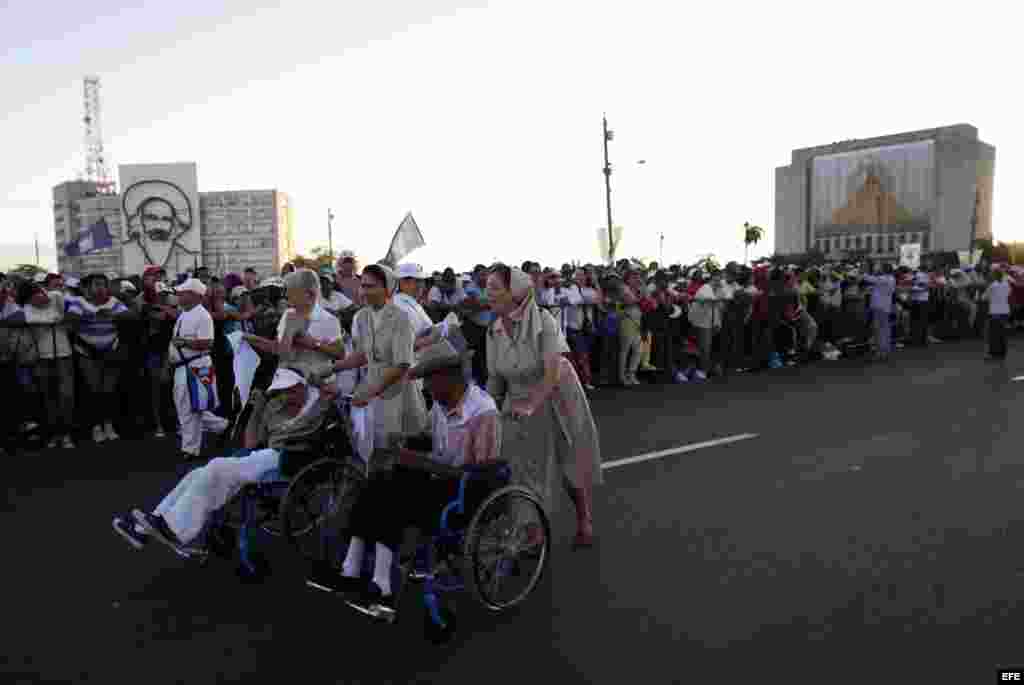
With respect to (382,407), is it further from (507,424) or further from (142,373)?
(142,373)

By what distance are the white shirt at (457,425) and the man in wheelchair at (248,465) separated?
995 mm

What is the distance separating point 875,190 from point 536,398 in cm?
11815

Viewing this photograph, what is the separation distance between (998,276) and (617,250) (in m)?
10.4

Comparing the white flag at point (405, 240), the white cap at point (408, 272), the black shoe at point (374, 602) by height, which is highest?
the white flag at point (405, 240)

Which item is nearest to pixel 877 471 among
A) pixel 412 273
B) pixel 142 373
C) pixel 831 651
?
pixel 831 651

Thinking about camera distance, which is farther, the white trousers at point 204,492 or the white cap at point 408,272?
the white cap at point 408,272

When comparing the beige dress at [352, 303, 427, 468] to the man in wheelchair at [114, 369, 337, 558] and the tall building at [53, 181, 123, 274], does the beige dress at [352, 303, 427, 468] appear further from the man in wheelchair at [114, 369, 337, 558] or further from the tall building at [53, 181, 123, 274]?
the tall building at [53, 181, 123, 274]

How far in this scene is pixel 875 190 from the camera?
110 metres

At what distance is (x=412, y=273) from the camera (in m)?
7.15

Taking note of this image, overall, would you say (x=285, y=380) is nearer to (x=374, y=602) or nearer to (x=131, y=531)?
(x=131, y=531)

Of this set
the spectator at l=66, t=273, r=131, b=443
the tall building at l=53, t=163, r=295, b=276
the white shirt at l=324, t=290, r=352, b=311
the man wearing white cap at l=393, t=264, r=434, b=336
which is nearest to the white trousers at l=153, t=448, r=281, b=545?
the man wearing white cap at l=393, t=264, r=434, b=336

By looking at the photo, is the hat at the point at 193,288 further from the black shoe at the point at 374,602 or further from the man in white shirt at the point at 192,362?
the black shoe at the point at 374,602

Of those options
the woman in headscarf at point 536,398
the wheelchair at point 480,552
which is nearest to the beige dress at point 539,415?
the woman in headscarf at point 536,398

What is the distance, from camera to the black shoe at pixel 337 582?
4.05 meters
